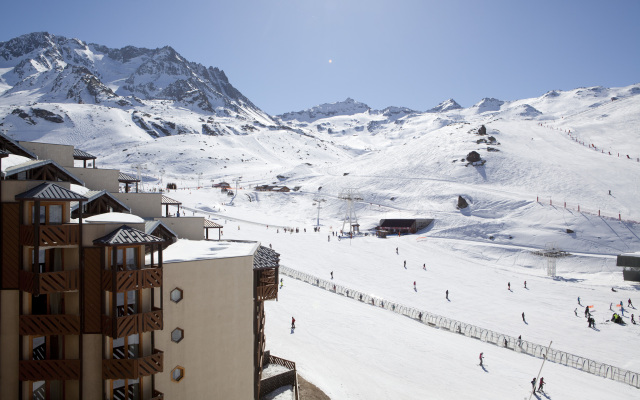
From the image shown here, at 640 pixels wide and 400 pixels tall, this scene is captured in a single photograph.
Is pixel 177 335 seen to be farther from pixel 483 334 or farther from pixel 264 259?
pixel 483 334

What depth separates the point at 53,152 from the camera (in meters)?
24.9

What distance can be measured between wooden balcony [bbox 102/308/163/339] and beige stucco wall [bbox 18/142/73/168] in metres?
14.6

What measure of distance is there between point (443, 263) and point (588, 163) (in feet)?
217

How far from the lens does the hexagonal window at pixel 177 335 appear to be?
16734 mm

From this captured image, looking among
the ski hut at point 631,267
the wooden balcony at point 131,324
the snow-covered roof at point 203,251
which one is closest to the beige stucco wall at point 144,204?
the snow-covered roof at point 203,251

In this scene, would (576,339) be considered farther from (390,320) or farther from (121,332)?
(121,332)

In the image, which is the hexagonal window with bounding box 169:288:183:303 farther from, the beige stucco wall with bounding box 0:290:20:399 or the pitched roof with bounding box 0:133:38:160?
the pitched roof with bounding box 0:133:38:160

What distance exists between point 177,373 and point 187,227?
11489mm

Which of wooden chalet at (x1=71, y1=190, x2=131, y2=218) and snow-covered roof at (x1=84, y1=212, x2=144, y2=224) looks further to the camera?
wooden chalet at (x1=71, y1=190, x2=131, y2=218)

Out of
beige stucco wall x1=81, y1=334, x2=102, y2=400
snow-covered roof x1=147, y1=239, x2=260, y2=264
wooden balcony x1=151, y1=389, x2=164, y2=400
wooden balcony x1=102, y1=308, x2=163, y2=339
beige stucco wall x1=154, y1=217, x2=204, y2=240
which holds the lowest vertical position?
wooden balcony x1=151, y1=389, x2=164, y2=400

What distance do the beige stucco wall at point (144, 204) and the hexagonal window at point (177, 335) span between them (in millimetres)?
12220

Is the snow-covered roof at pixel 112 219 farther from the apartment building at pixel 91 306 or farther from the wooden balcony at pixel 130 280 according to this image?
the wooden balcony at pixel 130 280

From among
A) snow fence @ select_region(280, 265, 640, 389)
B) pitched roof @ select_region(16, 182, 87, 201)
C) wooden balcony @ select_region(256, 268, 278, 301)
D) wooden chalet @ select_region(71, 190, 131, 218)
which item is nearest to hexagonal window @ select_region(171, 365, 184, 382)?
wooden balcony @ select_region(256, 268, 278, 301)

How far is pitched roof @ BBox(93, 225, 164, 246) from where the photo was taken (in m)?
14.1
